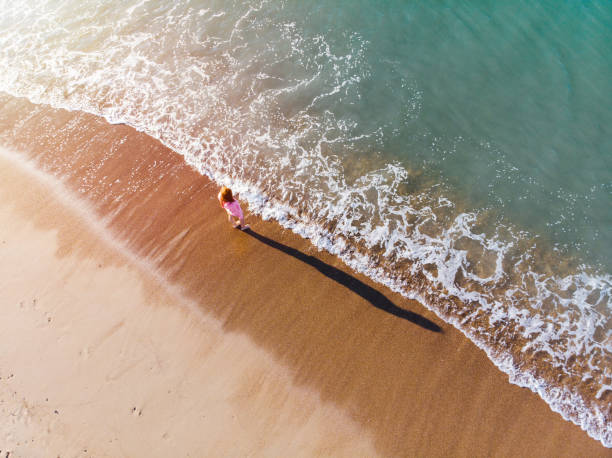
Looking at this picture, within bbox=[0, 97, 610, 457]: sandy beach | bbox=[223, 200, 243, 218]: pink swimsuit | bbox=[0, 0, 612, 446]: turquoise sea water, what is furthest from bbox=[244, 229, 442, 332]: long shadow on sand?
bbox=[223, 200, 243, 218]: pink swimsuit

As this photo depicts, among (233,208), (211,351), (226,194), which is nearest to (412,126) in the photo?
(233,208)

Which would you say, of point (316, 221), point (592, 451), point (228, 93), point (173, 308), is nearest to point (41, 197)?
point (173, 308)

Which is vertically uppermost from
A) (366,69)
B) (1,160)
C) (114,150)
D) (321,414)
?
(366,69)

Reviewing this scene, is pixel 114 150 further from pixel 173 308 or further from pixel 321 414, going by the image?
pixel 321 414

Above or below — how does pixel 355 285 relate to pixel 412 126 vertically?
below

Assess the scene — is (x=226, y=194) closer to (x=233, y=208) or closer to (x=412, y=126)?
(x=233, y=208)

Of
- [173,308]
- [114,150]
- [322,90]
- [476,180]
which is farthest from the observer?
[322,90]

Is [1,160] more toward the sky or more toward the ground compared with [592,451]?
more toward the ground
